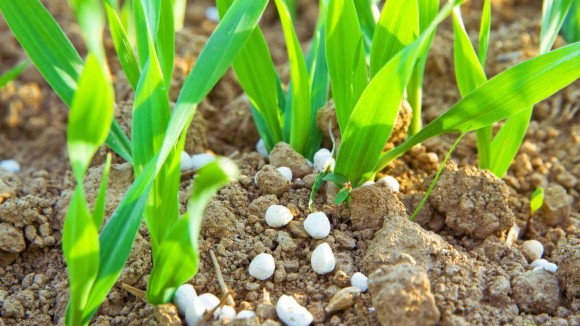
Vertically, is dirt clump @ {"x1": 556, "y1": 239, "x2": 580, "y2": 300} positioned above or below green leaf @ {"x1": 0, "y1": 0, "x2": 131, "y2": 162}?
below

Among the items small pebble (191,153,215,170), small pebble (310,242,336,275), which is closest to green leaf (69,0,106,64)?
small pebble (310,242,336,275)

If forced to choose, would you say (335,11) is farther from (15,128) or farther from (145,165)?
(15,128)

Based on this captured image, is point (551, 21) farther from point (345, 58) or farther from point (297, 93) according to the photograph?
point (297, 93)

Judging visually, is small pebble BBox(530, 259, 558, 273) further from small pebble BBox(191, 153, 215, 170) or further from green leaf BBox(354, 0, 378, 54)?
small pebble BBox(191, 153, 215, 170)

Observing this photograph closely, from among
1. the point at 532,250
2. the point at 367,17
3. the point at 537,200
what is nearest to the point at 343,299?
the point at 532,250

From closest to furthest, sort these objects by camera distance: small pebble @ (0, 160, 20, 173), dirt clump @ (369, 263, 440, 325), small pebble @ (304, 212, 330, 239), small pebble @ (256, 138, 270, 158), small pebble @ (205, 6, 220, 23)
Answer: dirt clump @ (369, 263, 440, 325) < small pebble @ (304, 212, 330, 239) < small pebble @ (256, 138, 270, 158) < small pebble @ (0, 160, 20, 173) < small pebble @ (205, 6, 220, 23)

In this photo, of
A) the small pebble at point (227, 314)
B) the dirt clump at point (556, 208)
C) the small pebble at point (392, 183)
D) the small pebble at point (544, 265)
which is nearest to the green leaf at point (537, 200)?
the dirt clump at point (556, 208)

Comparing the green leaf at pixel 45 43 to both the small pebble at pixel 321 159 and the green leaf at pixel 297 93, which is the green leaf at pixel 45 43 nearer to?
the green leaf at pixel 297 93
